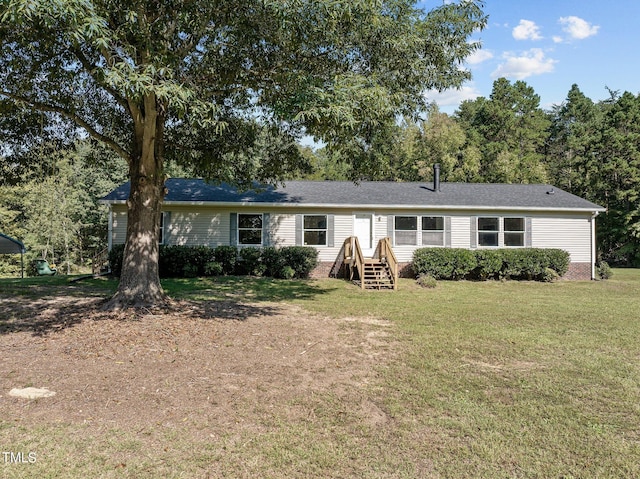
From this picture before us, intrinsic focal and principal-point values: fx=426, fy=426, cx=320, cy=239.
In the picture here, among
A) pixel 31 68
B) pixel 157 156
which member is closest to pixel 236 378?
pixel 157 156

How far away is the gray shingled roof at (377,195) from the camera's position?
1490 centimetres

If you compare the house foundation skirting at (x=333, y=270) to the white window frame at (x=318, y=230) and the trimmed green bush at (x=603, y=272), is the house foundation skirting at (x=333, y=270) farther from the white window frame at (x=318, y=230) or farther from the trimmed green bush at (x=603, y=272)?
the trimmed green bush at (x=603, y=272)

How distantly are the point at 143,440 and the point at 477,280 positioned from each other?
13533 mm

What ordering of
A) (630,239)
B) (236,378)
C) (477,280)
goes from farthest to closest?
(630,239) < (477,280) < (236,378)

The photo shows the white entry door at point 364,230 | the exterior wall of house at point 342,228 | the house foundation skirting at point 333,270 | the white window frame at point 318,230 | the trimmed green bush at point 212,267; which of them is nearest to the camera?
the trimmed green bush at point 212,267

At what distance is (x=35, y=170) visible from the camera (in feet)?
35.8

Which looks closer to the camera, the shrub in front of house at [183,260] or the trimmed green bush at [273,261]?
the shrub in front of house at [183,260]

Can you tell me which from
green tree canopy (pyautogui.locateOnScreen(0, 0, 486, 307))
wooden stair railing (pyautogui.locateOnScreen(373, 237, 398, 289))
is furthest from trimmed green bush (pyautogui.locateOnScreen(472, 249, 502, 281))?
green tree canopy (pyautogui.locateOnScreen(0, 0, 486, 307))

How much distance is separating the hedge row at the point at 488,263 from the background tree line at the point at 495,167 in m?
6.69

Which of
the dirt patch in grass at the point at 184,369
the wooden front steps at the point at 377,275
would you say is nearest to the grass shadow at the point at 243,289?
the wooden front steps at the point at 377,275

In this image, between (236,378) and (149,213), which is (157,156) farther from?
(236,378)

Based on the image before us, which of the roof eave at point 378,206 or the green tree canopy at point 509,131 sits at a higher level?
the green tree canopy at point 509,131

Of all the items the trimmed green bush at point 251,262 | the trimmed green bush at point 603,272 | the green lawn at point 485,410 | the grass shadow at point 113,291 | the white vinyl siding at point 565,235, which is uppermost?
the white vinyl siding at point 565,235

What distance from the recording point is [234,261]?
1434cm
